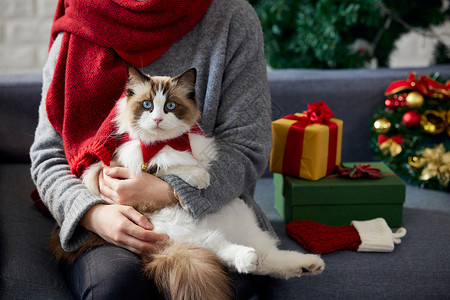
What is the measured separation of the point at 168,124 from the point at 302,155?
2.05 feet

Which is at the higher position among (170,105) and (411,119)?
(170,105)

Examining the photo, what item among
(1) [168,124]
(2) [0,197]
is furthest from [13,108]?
(1) [168,124]

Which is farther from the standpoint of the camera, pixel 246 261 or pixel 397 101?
pixel 397 101

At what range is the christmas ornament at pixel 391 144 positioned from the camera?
176 centimetres

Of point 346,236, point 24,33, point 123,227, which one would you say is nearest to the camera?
point 123,227

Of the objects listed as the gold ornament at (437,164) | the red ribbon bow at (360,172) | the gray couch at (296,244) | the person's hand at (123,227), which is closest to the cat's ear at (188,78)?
the person's hand at (123,227)

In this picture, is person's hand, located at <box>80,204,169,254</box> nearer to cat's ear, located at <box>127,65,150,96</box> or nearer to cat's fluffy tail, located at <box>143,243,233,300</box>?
cat's fluffy tail, located at <box>143,243,233,300</box>

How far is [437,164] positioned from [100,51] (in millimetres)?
1315

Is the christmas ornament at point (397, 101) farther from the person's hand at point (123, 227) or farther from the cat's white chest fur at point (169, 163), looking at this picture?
the person's hand at point (123, 227)

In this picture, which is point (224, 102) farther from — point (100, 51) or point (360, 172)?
point (360, 172)

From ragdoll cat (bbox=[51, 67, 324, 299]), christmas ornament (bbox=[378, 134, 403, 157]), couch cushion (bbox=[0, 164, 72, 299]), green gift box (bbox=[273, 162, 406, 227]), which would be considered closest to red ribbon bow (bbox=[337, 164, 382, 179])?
green gift box (bbox=[273, 162, 406, 227])

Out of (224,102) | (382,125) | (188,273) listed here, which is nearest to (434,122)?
(382,125)

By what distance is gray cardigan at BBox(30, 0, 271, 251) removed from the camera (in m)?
1.16

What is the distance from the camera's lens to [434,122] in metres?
1.75
